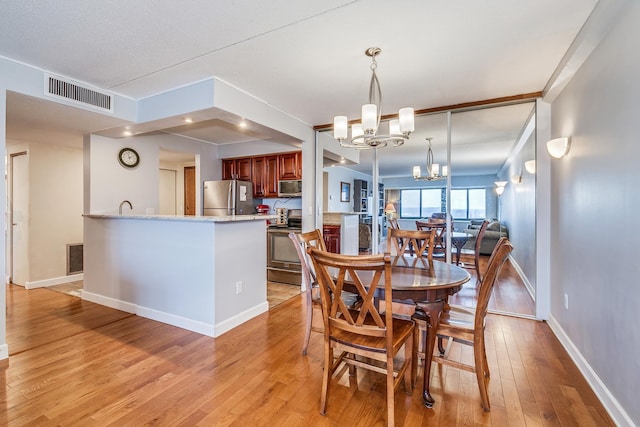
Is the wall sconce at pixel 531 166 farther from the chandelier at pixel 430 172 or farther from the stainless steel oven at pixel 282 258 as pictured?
the stainless steel oven at pixel 282 258

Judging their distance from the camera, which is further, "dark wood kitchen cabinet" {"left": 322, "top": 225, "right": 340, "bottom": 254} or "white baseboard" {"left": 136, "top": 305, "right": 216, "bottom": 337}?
"dark wood kitchen cabinet" {"left": 322, "top": 225, "right": 340, "bottom": 254}

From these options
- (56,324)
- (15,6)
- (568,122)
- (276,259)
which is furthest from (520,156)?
(56,324)

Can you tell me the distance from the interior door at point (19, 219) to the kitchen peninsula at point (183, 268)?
1620 millimetres

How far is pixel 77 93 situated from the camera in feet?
9.37

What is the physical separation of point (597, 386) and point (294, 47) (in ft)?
10.2

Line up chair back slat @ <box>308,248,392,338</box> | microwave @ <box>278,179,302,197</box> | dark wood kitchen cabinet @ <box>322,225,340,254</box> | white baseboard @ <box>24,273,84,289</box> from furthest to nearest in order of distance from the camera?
dark wood kitchen cabinet @ <box>322,225,340,254</box>
microwave @ <box>278,179,302,197</box>
white baseboard @ <box>24,273,84,289</box>
chair back slat @ <box>308,248,392,338</box>

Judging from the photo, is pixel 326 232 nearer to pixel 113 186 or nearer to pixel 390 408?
pixel 113 186

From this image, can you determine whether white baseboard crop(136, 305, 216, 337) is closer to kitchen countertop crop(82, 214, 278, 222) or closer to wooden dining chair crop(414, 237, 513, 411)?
kitchen countertop crop(82, 214, 278, 222)

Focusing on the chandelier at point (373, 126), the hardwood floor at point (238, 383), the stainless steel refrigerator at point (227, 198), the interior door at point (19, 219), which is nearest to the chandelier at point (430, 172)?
the chandelier at point (373, 126)

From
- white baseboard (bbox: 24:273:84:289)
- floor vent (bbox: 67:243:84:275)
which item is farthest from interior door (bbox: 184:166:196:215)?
white baseboard (bbox: 24:273:84:289)

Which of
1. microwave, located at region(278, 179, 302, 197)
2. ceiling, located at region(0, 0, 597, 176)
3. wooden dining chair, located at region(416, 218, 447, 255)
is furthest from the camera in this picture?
microwave, located at region(278, 179, 302, 197)

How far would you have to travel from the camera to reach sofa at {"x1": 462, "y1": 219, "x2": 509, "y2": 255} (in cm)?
395

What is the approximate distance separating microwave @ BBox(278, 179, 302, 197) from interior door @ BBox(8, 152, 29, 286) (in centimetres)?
371

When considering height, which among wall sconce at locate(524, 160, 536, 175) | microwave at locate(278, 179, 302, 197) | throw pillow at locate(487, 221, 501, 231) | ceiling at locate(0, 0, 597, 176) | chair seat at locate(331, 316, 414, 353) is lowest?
chair seat at locate(331, 316, 414, 353)
